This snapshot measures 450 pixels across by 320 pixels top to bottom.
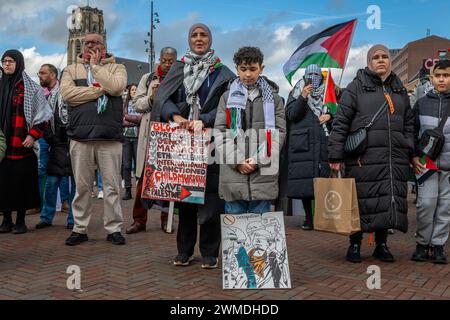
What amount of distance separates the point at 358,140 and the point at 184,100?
5.88 ft

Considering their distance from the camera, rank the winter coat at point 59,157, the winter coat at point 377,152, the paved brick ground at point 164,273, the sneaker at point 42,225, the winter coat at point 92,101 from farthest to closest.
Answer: the winter coat at point 59,157 → the sneaker at point 42,225 → the winter coat at point 92,101 → the winter coat at point 377,152 → the paved brick ground at point 164,273

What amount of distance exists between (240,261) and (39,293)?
1.63 meters

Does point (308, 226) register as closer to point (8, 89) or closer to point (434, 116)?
point (434, 116)

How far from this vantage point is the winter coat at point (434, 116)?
17.2 feet

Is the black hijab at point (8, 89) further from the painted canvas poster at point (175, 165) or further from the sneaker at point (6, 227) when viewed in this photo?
the painted canvas poster at point (175, 165)

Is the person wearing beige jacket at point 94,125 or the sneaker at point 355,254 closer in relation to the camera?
the sneaker at point 355,254

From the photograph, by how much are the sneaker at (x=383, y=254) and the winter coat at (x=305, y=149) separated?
1.69 metres

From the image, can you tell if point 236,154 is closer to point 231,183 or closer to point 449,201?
point 231,183

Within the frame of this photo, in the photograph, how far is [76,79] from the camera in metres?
5.97

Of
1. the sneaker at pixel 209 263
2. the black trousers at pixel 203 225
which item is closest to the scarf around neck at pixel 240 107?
the black trousers at pixel 203 225

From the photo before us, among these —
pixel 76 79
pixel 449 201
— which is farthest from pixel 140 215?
pixel 449 201

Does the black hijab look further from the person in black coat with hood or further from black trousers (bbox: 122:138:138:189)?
black trousers (bbox: 122:138:138:189)

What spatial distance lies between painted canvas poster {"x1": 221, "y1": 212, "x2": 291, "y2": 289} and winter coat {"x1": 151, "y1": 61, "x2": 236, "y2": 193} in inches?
23.1

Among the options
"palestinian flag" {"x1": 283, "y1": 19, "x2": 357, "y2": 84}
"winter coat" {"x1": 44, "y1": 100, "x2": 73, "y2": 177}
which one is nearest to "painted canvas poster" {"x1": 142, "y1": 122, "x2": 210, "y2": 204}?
"palestinian flag" {"x1": 283, "y1": 19, "x2": 357, "y2": 84}
